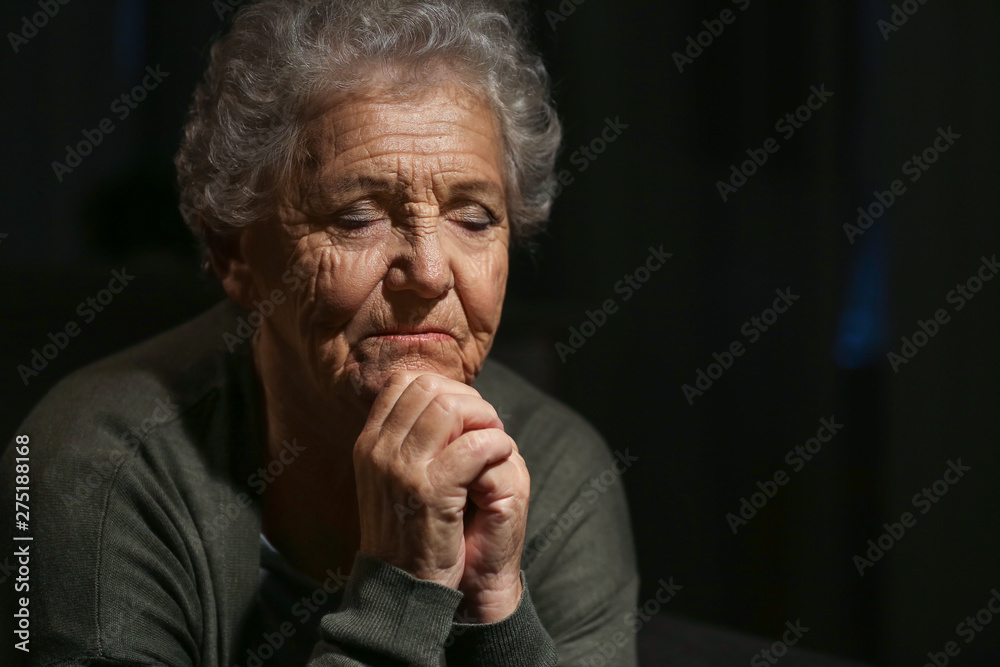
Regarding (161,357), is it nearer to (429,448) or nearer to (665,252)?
(429,448)

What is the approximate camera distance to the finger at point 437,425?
3.63ft

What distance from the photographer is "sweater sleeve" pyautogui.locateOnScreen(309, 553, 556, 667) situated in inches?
41.5

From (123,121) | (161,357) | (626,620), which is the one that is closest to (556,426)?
(626,620)

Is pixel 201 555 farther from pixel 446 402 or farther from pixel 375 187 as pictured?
pixel 375 187

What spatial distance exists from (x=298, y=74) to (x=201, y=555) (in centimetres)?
71

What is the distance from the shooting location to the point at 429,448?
1.11 m

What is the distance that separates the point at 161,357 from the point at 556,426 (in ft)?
2.32

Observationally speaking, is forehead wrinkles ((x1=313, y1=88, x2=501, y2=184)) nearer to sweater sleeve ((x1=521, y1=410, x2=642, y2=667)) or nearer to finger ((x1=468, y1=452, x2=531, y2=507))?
finger ((x1=468, y1=452, x2=531, y2=507))

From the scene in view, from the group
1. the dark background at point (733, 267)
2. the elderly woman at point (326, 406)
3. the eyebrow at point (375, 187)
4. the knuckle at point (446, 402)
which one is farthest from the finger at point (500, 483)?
the dark background at point (733, 267)

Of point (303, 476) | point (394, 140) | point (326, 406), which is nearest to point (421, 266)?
point (394, 140)

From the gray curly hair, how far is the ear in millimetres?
13

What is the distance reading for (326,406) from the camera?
134 cm

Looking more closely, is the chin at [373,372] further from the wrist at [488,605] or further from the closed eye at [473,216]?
the wrist at [488,605]

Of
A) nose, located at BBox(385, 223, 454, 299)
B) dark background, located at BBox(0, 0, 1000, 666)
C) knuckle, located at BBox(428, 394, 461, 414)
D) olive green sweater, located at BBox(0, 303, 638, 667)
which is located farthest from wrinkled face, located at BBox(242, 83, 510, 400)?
dark background, located at BBox(0, 0, 1000, 666)
